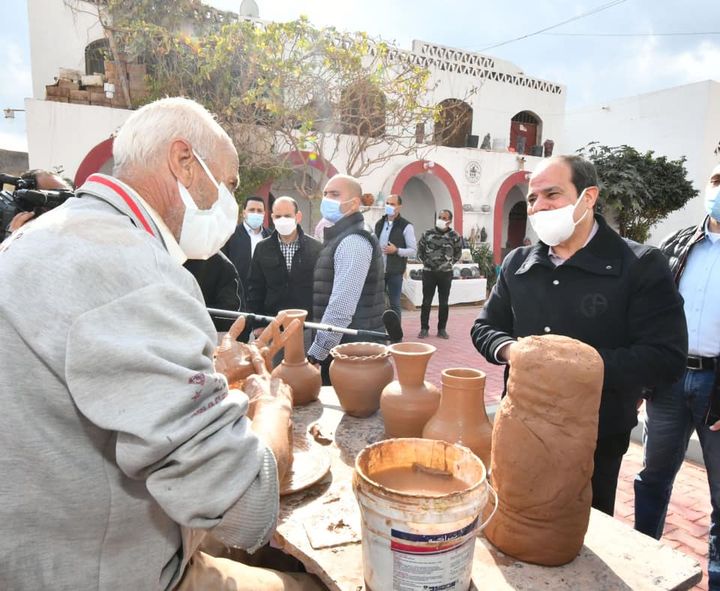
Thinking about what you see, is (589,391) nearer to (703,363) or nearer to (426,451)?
(426,451)

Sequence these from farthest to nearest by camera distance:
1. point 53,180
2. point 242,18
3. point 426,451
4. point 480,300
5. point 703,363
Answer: point 480,300
point 242,18
point 53,180
point 703,363
point 426,451

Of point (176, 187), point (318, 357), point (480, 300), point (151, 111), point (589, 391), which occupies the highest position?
point (151, 111)

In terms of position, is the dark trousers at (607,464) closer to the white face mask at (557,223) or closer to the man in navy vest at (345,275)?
the white face mask at (557,223)

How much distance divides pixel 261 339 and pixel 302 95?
850 cm

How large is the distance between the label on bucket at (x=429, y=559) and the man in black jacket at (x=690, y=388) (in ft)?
6.10

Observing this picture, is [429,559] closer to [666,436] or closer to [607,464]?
[607,464]

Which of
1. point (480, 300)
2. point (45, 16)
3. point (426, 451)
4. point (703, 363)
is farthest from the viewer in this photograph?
point (480, 300)

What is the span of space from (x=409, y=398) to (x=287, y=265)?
7.72ft

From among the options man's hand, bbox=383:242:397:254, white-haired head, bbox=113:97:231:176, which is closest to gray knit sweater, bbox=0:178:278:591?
white-haired head, bbox=113:97:231:176

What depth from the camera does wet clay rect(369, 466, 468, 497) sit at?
123cm

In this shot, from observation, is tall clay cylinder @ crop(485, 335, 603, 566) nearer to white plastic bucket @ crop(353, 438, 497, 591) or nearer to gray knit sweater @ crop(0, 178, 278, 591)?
white plastic bucket @ crop(353, 438, 497, 591)

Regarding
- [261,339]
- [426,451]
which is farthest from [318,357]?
[426,451]

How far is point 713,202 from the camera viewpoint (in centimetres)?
244

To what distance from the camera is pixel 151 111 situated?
1.25 m
